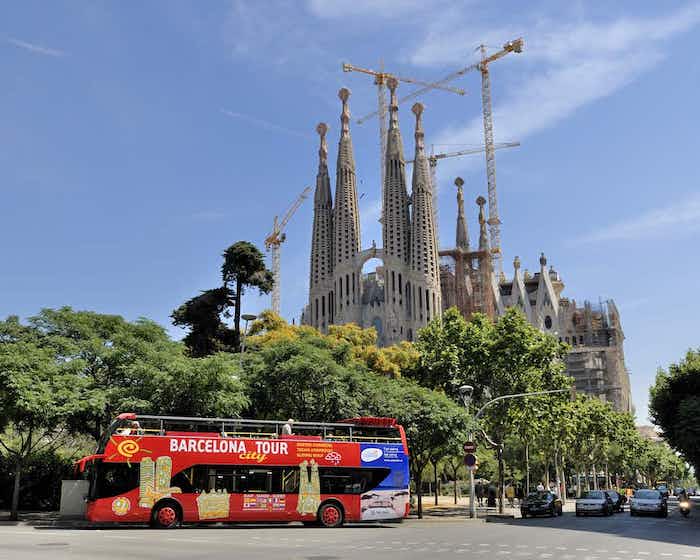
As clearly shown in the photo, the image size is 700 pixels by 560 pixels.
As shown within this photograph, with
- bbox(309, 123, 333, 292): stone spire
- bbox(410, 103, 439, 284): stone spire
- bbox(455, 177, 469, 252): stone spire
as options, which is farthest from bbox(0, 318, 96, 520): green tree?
bbox(455, 177, 469, 252): stone spire

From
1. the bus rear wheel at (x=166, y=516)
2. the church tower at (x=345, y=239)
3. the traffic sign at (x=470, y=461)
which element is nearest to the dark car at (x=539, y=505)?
the traffic sign at (x=470, y=461)

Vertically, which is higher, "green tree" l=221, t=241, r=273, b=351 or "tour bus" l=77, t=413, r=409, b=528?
"green tree" l=221, t=241, r=273, b=351

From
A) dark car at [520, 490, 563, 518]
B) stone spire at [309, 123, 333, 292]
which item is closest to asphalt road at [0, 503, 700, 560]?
dark car at [520, 490, 563, 518]

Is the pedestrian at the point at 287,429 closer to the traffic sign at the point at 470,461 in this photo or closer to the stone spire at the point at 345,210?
the traffic sign at the point at 470,461

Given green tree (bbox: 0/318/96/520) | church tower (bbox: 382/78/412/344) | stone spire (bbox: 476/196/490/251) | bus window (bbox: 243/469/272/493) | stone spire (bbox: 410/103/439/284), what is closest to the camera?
bus window (bbox: 243/469/272/493)

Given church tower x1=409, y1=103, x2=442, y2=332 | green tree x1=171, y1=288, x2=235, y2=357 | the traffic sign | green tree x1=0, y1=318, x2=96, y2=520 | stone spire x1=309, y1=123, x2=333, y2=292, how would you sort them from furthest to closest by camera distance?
1. stone spire x1=309, y1=123, x2=333, y2=292
2. church tower x1=409, y1=103, x2=442, y2=332
3. green tree x1=171, y1=288, x2=235, y2=357
4. the traffic sign
5. green tree x1=0, y1=318, x2=96, y2=520

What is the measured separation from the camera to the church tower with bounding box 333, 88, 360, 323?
12238cm

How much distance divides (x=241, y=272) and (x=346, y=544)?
38.3 metres

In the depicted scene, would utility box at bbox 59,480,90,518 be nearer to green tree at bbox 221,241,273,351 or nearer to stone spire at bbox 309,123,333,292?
green tree at bbox 221,241,273,351

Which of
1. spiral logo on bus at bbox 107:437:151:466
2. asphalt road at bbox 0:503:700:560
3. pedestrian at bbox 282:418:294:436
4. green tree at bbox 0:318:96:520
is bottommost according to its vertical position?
asphalt road at bbox 0:503:700:560

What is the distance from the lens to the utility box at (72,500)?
25141 millimetres

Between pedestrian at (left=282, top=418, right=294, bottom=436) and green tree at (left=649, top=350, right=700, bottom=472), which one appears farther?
green tree at (left=649, top=350, right=700, bottom=472)

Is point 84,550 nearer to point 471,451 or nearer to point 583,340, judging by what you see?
point 471,451

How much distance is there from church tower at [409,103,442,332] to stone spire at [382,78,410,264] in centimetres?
153
